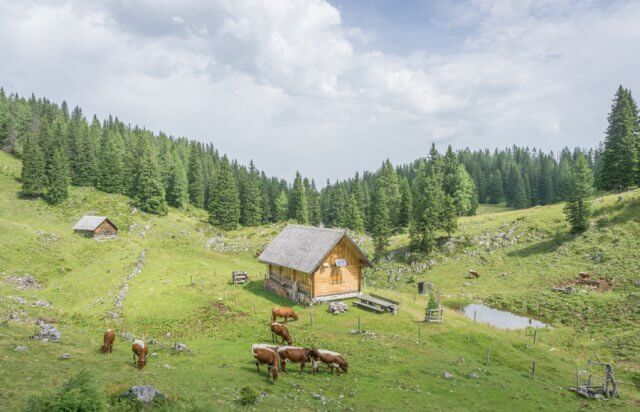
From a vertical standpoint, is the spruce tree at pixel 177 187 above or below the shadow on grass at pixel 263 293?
above

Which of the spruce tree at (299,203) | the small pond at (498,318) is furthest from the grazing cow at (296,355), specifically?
the spruce tree at (299,203)

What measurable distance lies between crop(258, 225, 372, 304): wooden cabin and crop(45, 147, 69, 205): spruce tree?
70.6 metres

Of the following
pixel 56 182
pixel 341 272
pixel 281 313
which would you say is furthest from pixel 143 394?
pixel 56 182

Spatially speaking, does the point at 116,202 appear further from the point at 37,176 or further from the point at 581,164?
the point at 581,164

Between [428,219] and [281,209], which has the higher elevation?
[281,209]

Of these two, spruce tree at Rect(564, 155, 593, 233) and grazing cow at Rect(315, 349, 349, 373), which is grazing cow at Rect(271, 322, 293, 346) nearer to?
grazing cow at Rect(315, 349, 349, 373)

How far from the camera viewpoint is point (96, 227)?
75.7m

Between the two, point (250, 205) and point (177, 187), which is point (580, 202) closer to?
point (250, 205)

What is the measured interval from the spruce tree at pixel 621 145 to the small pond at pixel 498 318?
48.5 m

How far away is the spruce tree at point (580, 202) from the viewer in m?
61.9

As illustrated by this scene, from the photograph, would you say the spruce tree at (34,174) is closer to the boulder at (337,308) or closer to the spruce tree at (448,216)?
the boulder at (337,308)

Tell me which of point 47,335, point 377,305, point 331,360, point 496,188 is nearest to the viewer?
point 331,360

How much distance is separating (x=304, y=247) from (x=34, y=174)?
78967 mm

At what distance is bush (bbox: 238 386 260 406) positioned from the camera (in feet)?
54.2
